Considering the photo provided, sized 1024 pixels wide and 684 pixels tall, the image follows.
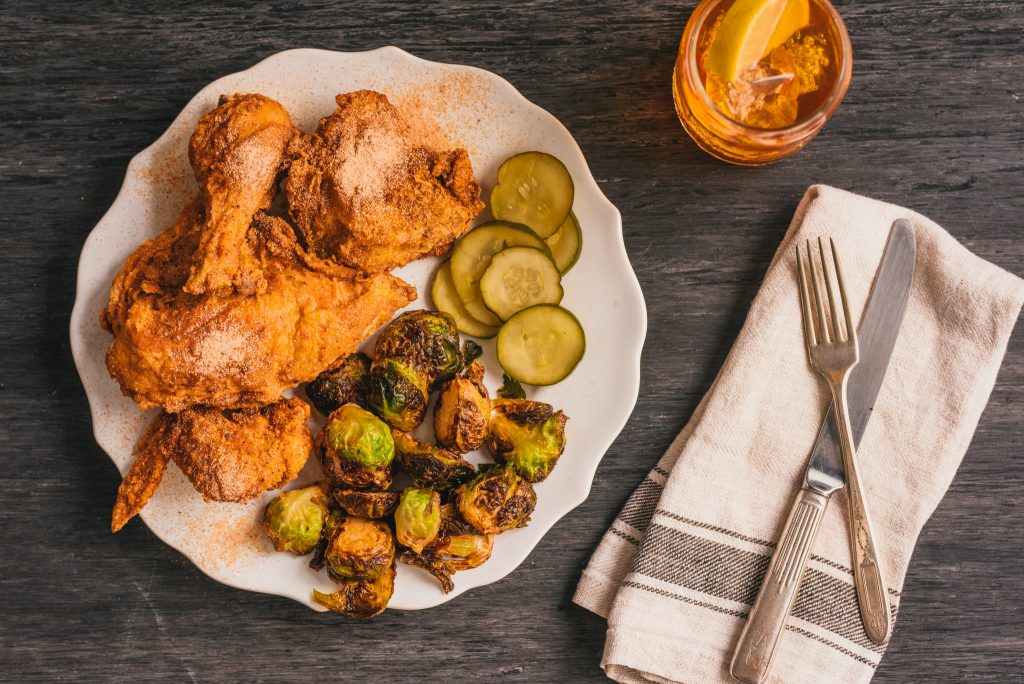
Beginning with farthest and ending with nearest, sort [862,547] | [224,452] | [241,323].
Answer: [862,547] < [224,452] < [241,323]

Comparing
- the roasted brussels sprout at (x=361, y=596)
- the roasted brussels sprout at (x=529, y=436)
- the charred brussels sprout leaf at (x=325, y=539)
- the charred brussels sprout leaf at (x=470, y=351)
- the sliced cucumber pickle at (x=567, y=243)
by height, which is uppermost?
the sliced cucumber pickle at (x=567, y=243)

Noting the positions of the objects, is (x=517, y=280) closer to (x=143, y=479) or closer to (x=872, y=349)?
(x=872, y=349)

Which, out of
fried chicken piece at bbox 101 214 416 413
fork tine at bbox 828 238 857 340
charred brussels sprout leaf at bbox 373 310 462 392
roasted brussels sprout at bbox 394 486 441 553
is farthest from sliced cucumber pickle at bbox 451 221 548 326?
fork tine at bbox 828 238 857 340

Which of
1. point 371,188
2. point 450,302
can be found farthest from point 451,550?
point 371,188

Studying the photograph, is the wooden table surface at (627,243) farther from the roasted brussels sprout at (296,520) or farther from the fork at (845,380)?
the roasted brussels sprout at (296,520)

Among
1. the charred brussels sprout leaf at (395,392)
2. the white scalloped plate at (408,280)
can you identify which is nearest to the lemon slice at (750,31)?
the white scalloped plate at (408,280)
